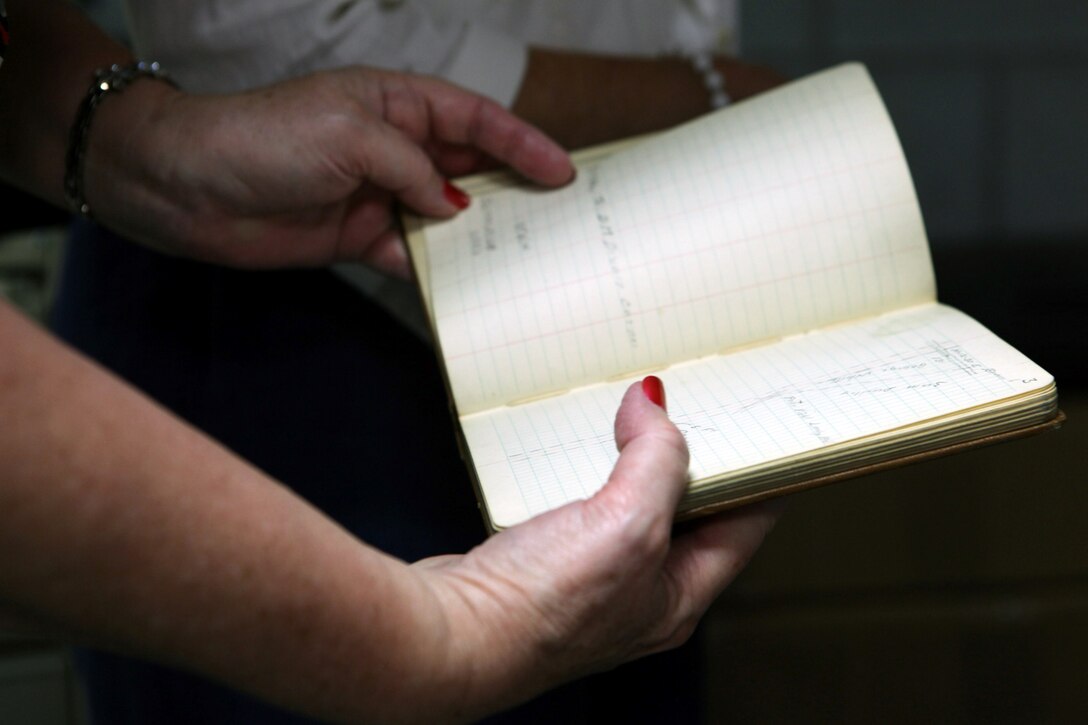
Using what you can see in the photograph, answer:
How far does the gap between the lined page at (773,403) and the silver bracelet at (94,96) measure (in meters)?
0.34

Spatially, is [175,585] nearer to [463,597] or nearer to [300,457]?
[463,597]

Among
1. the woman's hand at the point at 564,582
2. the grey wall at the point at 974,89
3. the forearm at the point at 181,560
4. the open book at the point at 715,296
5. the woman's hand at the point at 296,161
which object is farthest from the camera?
the grey wall at the point at 974,89

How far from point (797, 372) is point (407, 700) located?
0.27 meters

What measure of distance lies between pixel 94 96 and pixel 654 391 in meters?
0.44

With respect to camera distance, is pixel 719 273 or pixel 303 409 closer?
pixel 719 273

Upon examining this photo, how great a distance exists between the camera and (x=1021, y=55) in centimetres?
139

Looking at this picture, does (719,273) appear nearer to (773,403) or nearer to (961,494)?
(773,403)

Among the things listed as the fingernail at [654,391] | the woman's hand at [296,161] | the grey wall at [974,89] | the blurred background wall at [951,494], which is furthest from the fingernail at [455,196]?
the grey wall at [974,89]

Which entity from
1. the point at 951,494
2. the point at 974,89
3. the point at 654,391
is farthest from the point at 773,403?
the point at 974,89

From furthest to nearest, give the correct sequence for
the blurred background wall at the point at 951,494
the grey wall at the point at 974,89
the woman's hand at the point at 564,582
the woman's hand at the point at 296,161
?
the grey wall at the point at 974,89
the blurred background wall at the point at 951,494
the woman's hand at the point at 296,161
the woman's hand at the point at 564,582

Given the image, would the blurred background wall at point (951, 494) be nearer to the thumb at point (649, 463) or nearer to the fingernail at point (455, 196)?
the fingernail at point (455, 196)

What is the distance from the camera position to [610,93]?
787mm

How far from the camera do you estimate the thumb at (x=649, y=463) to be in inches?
17.0

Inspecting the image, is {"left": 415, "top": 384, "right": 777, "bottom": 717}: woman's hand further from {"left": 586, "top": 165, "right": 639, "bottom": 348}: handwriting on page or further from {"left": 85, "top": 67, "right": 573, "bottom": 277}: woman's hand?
{"left": 85, "top": 67, "right": 573, "bottom": 277}: woman's hand
